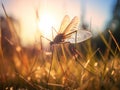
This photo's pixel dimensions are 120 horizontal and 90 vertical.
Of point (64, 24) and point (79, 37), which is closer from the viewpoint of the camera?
point (79, 37)

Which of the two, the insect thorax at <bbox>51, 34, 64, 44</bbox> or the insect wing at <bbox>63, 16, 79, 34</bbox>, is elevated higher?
the insect wing at <bbox>63, 16, 79, 34</bbox>

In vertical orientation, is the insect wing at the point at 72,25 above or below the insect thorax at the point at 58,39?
above

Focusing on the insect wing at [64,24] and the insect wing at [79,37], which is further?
the insect wing at [64,24]

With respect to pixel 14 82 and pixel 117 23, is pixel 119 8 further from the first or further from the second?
pixel 14 82

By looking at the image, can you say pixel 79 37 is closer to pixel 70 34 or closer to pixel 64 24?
pixel 70 34

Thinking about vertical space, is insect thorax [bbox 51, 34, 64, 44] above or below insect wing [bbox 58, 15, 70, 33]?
below

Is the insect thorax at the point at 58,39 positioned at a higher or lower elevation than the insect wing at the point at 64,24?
lower

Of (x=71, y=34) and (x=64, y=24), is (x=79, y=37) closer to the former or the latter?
(x=71, y=34)

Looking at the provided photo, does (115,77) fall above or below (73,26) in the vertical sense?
below

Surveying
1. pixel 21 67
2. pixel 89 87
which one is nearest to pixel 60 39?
pixel 89 87

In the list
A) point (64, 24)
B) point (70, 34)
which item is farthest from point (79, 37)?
point (64, 24)

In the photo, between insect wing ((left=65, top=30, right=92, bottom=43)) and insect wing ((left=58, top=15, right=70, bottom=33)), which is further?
insect wing ((left=58, top=15, right=70, bottom=33))
